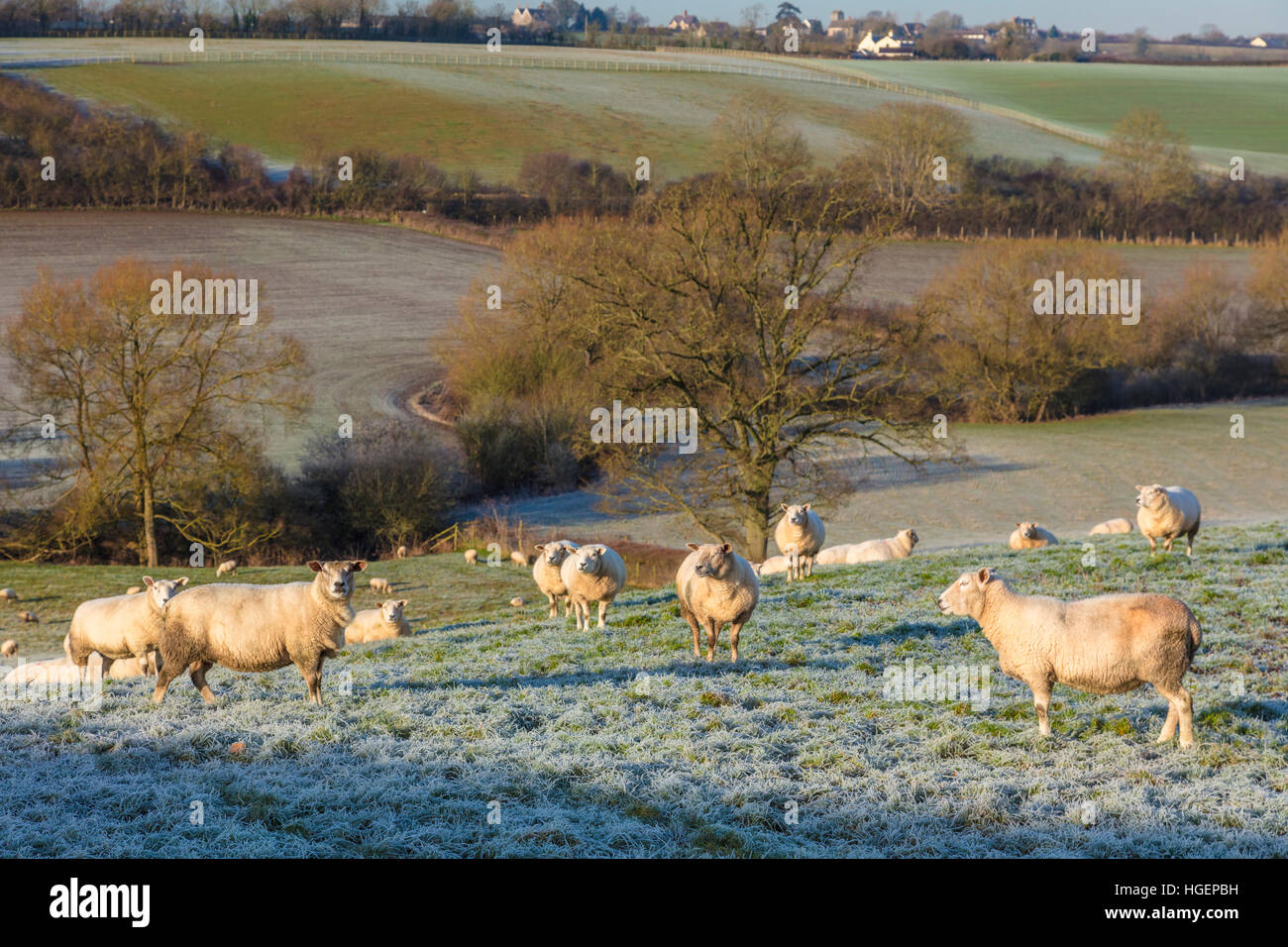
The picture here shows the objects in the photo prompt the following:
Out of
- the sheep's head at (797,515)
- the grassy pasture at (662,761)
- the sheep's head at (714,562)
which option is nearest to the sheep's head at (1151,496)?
the grassy pasture at (662,761)

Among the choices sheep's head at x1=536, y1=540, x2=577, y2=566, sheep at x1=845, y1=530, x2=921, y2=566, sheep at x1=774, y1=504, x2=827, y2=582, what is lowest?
sheep at x1=845, y1=530, x2=921, y2=566

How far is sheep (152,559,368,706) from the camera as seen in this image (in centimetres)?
1305

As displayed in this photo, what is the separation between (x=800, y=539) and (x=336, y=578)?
1295 cm

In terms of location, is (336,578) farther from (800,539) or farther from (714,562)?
(800,539)

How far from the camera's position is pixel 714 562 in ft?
49.6

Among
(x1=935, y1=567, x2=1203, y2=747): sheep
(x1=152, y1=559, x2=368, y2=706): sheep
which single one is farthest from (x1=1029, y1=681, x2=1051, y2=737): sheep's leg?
(x1=152, y1=559, x2=368, y2=706): sheep

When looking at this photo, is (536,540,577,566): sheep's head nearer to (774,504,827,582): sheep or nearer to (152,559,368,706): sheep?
(774,504,827,582): sheep

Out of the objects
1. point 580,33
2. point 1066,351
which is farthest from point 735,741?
point 580,33

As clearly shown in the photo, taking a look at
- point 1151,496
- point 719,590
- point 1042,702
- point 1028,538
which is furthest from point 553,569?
point 1028,538

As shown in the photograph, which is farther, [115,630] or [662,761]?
[115,630]

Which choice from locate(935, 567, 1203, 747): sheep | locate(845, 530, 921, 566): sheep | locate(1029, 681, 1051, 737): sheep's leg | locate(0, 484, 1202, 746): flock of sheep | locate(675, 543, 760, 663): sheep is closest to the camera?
locate(935, 567, 1203, 747): sheep

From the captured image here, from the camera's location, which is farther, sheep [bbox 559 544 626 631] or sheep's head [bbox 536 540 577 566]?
sheep's head [bbox 536 540 577 566]

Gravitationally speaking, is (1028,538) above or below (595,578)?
below

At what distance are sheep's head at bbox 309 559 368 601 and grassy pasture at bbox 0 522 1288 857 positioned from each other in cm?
146
